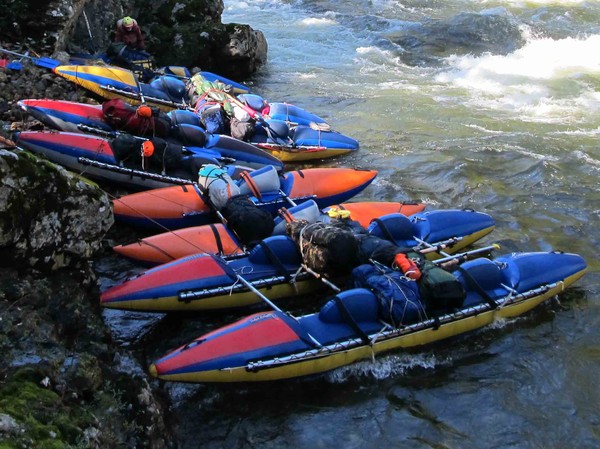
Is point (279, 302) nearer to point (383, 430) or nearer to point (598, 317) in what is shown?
point (383, 430)

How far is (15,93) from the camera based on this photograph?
8.91 meters

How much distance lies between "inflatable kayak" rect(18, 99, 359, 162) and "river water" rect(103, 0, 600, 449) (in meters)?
0.46

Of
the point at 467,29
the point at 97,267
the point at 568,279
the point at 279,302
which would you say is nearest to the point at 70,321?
the point at 97,267

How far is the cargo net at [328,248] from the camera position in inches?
247

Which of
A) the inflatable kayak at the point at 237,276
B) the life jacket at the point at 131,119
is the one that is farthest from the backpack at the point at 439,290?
the life jacket at the point at 131,119

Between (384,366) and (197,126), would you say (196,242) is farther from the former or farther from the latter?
(197,126)

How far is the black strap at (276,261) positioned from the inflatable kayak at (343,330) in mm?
788

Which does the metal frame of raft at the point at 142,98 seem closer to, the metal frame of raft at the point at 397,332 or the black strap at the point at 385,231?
the black strap at the point at 385,231

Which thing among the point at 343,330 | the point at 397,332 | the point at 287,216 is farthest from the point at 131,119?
the point at 397,332

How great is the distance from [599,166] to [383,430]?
7.27 m

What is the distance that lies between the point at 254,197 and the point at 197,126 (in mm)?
2257

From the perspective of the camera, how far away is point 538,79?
1486 centimetres

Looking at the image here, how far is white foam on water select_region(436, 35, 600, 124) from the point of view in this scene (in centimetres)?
1296

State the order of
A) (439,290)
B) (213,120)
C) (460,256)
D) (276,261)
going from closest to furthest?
(439,290)
(276,261)
(460,256)
(213,120)
